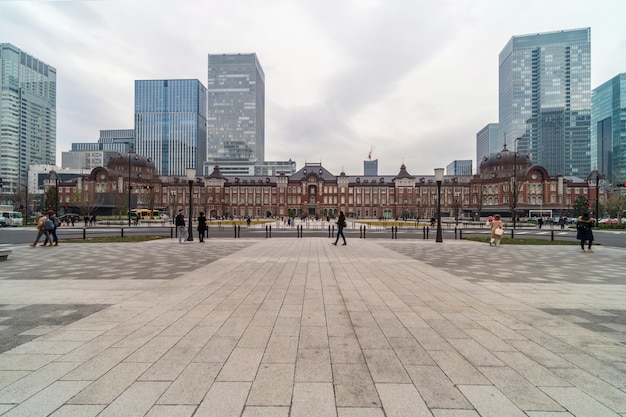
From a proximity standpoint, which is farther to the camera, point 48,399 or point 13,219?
point 13,219

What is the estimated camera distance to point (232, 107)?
170 metres

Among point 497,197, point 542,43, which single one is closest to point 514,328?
point 497,197

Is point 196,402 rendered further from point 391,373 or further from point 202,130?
point 202,130

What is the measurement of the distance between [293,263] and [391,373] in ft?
27.3

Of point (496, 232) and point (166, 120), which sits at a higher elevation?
point (166, 120)

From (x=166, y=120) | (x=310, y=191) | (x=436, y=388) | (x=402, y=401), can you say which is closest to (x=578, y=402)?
(x=436, y=388)

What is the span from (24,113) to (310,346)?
193789 mm

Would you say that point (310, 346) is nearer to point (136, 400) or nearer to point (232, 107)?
point (136, 400)

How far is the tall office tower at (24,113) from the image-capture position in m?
128

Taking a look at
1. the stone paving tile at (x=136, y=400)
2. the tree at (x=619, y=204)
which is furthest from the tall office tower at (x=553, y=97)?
the stone paving tile at (x=136, y=400)

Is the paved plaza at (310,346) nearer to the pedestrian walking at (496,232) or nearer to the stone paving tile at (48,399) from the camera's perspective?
the stone paving tile at (48,399)

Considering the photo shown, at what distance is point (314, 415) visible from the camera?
2809 mm

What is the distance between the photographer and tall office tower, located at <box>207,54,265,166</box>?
6678 inches

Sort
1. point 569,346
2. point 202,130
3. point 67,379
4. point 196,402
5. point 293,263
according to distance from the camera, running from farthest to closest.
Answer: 1. point 202,130
2. point 293,263
3. point 569,346
4. point 67,379
5. point 196,402
